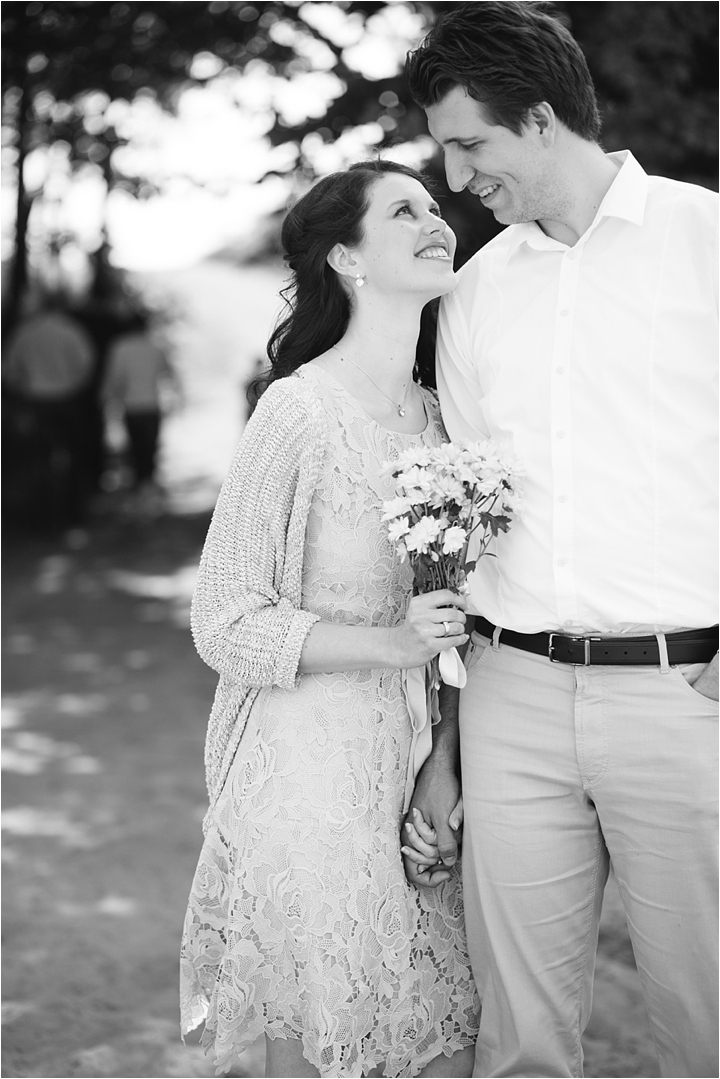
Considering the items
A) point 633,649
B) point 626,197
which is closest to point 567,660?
point 633,649

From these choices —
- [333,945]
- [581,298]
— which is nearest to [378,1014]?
[333,945]

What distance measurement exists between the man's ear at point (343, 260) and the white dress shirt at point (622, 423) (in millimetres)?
476

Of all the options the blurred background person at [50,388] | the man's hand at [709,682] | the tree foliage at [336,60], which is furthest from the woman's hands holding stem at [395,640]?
the blurred background person at [50,388]

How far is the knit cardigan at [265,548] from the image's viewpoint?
2.64m

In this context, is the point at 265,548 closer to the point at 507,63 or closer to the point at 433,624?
the point at 433,624

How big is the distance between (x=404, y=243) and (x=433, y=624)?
967 mm

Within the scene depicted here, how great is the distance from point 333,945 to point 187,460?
15.6m

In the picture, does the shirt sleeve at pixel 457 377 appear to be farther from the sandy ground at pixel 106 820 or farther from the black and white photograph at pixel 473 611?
the sandy ground at pixel 106 820

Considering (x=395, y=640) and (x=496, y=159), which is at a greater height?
(x=496, y=159)

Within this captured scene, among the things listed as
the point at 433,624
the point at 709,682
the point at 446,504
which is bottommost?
the point at 709,682

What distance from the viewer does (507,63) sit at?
2590mm

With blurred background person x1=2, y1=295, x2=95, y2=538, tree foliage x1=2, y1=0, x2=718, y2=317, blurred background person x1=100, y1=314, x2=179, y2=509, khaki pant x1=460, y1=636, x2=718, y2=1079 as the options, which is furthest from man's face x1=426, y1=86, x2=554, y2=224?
blurred background person x1=100, y1=314, x2=179, y2=509

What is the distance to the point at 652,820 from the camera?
2.52 meters

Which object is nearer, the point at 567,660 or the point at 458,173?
the point at 567,660
